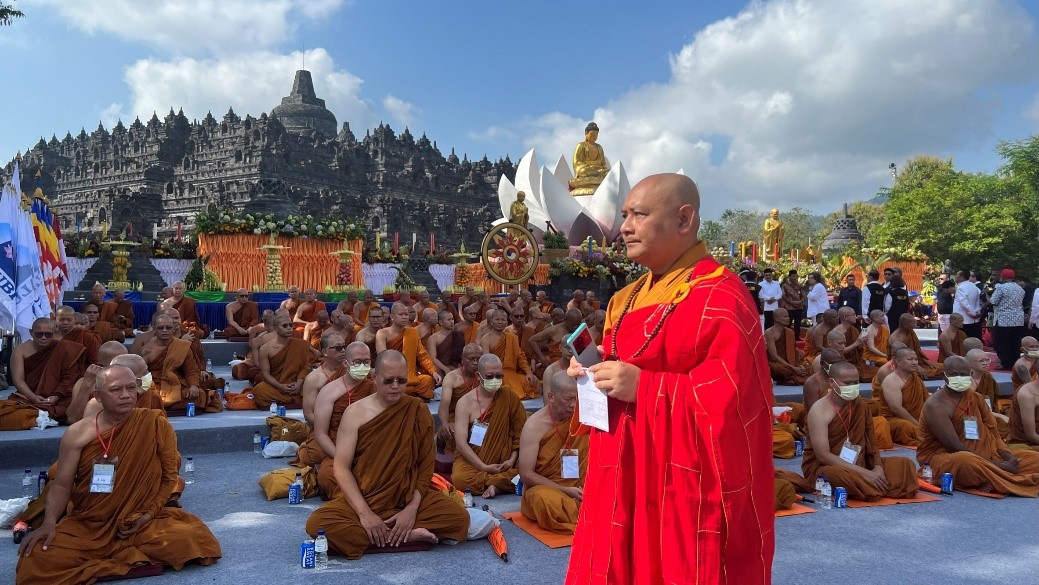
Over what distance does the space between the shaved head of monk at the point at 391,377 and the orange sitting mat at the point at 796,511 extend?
2652mm

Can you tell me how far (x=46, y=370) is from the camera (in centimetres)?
691

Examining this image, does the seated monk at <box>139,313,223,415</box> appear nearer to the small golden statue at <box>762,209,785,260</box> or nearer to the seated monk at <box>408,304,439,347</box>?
the seated monk at <box>408,304,439,347</box>

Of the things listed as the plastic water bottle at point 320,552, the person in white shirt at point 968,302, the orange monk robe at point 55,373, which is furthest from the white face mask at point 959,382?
the orange monk robe at point 55,373

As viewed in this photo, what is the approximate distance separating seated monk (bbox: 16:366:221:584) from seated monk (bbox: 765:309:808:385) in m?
7.75

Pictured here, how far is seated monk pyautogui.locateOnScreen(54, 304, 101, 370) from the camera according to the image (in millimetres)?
7227

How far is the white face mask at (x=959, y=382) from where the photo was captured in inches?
220

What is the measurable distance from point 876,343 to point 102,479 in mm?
9856

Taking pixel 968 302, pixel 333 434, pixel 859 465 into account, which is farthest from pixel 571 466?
pixel 968 302

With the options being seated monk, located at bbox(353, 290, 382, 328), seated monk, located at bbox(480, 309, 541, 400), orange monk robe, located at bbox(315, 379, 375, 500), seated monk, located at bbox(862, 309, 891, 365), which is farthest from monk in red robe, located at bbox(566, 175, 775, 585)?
seated monk, located at bbox(353, 290, 382, 328)

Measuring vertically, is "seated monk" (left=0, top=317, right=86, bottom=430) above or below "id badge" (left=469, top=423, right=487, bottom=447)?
above

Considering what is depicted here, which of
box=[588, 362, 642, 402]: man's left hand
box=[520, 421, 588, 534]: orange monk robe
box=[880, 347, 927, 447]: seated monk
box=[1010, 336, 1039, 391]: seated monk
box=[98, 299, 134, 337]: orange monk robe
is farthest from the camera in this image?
box=[98, 299, 134, 337]: orange monk robe

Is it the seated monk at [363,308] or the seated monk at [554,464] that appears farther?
the seated monk at [363,308]

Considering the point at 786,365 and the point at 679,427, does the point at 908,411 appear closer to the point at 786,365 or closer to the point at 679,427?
the point at 786,365

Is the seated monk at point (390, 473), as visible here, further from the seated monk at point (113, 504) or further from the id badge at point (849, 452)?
the id badge at point (849, 452)
